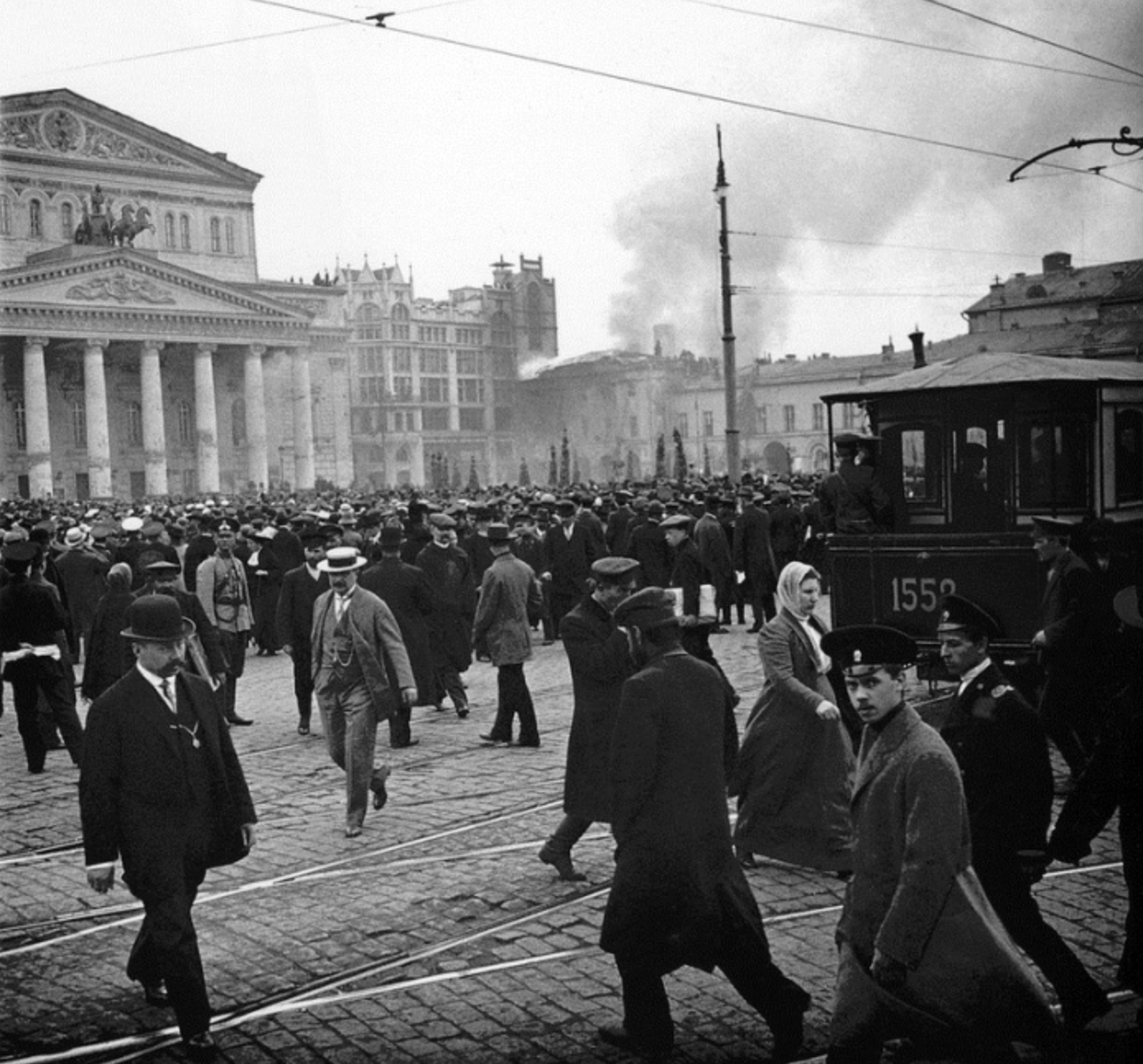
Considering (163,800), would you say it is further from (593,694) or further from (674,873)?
(593,694)

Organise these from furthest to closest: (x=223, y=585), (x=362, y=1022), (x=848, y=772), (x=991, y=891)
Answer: (x=223, y=585) → (x=848, y=772) → (x=362, y=1022) → (x=991, y=891)

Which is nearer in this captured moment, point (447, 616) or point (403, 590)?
point (403, 590)

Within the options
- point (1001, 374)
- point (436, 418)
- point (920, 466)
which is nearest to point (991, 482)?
point (920, 466)

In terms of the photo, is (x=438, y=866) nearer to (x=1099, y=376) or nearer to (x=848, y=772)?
(x=848, y=772)

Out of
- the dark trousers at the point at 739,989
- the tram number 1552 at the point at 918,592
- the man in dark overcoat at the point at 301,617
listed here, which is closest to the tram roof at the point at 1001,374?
the tram number 1552 at the point at 918,592

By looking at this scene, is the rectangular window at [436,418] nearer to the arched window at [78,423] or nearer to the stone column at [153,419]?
the arched window at [78,423]

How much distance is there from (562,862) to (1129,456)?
7.32 m

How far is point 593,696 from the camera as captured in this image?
705 centimetres

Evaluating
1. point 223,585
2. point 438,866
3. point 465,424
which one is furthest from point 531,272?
point 438,866

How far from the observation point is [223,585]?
13.8m

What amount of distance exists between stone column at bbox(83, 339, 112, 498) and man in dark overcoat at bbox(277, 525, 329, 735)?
45.6 m

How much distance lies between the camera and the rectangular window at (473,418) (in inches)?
3910

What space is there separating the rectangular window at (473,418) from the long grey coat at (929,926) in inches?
3749

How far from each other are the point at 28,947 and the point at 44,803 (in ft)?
11.7
